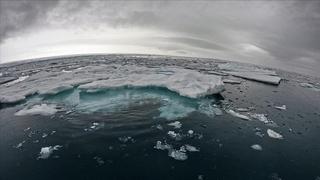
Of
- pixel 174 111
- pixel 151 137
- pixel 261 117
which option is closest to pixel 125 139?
pixel 151 137

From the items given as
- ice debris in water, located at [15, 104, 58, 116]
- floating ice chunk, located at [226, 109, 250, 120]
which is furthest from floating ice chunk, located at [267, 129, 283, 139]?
ice debris in water, located at [15, 104, 58, 116]

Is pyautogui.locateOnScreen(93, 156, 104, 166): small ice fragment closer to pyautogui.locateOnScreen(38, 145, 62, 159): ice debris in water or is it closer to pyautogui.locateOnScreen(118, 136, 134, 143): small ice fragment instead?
pyautogui.locateOnScreen(118, 136, 134, 143): small ice fragment

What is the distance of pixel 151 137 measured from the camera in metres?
11.8

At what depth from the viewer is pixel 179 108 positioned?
1578cm

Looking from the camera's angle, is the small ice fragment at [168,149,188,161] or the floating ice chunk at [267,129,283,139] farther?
the floating ice chunk at [267,129,283,139]

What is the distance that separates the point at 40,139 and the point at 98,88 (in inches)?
267

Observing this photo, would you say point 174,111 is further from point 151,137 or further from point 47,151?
point 47,151

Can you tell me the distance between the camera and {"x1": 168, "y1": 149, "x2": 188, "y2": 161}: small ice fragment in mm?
10143

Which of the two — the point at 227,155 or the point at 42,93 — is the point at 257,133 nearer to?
the point at 227,155

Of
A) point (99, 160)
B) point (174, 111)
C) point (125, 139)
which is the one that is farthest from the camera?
point (174, 111)

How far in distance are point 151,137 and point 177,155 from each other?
6.22 ft

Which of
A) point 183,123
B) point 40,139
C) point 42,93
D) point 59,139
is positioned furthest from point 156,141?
point 42,93

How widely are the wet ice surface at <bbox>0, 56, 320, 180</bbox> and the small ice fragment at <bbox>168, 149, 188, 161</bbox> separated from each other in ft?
0.13

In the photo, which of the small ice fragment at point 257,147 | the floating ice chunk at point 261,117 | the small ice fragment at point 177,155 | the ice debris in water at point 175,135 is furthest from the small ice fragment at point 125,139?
the floating ice chunk at point 261,117
